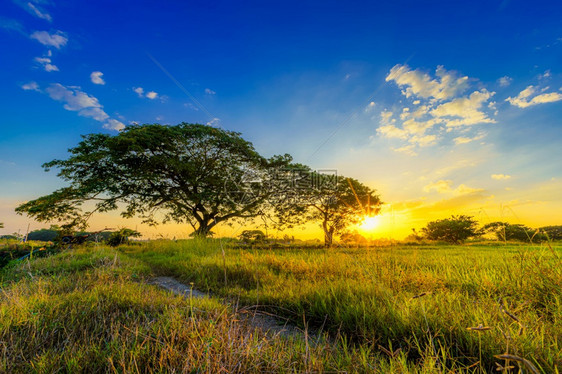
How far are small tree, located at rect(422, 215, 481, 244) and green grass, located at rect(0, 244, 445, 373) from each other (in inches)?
1325

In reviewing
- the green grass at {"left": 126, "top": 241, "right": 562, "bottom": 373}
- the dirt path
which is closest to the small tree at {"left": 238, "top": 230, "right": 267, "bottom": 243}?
the green grass at {"left": 126, "top": 241, "right": 562, "bottom": 373}

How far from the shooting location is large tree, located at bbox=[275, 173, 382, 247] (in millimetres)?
22875

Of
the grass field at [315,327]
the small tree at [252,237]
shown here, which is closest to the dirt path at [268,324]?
the grass field at [315,327]

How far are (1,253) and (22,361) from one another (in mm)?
13492

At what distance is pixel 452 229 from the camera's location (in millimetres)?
31734

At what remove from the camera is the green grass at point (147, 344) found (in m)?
2.22

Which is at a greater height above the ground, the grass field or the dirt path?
the grass field

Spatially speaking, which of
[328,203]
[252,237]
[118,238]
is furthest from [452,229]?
[118,238]

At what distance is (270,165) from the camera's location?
22703 mm

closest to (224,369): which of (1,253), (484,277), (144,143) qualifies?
(484,277)

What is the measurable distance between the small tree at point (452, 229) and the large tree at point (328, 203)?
12638 mm

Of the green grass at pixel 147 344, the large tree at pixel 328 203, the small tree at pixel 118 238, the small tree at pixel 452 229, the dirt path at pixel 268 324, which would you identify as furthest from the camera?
the small tree at pixel 452 229

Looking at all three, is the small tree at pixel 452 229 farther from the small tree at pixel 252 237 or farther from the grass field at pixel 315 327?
the grass field at pixel 315 327

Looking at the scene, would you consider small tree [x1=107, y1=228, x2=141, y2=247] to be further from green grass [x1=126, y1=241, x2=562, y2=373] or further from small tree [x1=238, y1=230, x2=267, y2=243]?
green grass [x1=126, y1=241, x2=562, y2=373]
